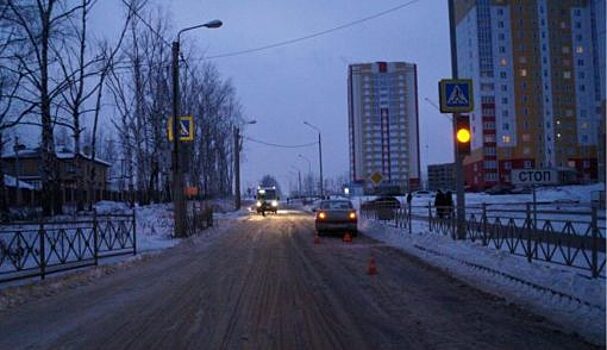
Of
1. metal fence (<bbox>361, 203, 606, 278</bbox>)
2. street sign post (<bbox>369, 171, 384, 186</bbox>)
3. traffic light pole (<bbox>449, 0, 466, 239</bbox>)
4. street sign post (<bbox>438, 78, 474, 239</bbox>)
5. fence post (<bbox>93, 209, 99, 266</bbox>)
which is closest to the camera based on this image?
metal fence (<bbox>361, 203, 606, 278</bbox>)

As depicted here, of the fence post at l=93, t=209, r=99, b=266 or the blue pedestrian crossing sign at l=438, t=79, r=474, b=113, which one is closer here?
the fence post at l=93, t=209, r=99, b=266

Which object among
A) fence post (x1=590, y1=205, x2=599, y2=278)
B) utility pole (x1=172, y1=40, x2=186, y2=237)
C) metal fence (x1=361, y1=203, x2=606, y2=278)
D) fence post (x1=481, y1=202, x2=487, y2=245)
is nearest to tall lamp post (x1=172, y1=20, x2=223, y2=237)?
utility pole (x1=172, y1=40, x2=186, y2=237)

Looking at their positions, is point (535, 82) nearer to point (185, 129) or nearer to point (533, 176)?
point (185, 129)

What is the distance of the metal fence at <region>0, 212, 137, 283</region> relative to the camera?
42.3 feet

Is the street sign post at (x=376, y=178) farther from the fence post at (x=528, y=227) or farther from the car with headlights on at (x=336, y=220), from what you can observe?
the fence post at (x=528, y=227)

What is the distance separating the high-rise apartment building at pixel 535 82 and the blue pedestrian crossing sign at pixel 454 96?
86395 millimetres

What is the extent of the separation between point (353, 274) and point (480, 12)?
9880 centimetres

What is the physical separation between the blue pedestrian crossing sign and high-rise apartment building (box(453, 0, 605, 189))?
283ft

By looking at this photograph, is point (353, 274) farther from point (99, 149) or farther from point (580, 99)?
point (99, 149)

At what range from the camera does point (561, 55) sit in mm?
105562

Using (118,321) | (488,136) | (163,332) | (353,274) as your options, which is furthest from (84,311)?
(488,136)

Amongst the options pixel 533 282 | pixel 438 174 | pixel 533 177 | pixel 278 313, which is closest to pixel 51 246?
pixel 278 313

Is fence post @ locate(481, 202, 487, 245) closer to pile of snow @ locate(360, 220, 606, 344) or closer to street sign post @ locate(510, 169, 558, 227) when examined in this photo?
pile of snow @ locate(360, 220, 606, 344)

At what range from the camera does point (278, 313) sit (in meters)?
8.99
